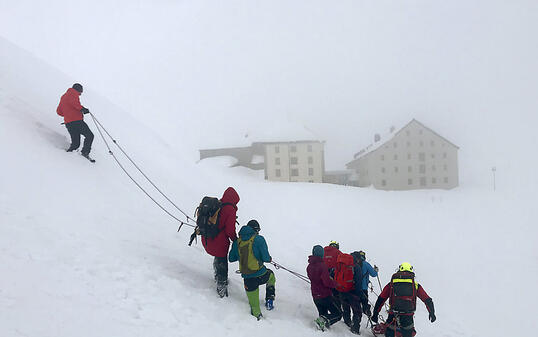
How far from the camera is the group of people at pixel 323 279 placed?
7.04 m

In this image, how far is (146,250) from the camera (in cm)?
834

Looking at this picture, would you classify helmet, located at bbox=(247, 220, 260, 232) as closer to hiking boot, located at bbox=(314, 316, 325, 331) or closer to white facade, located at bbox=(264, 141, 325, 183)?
hiking boot, located at bbox=(314, 316, 325, 331)

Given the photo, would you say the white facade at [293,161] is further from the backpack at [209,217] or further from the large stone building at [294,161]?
the backpack at [209,217]

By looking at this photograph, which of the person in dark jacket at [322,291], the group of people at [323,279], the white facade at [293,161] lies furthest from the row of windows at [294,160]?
the person in dark jacket at [322,291]

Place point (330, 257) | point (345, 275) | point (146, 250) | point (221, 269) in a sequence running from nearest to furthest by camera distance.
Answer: point (221, 269)
point (146, 250)
point (345, 275)
point (330, 257)

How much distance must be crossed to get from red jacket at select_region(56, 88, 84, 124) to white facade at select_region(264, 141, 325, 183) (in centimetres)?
4405

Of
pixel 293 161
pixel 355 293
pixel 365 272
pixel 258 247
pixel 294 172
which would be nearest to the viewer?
pixel 258 247

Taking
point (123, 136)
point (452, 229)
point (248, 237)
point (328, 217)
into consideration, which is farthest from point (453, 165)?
point (248, 237)

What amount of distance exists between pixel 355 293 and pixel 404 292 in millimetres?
1619

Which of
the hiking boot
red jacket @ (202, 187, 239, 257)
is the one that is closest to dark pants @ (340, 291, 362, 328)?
the hiking boot

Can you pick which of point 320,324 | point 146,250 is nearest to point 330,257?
point 320,324

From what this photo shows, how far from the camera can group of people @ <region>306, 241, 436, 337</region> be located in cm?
723

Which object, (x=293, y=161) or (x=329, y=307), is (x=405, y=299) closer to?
(x=329, y=307)

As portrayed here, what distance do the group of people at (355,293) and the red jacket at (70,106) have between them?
24.8ft
